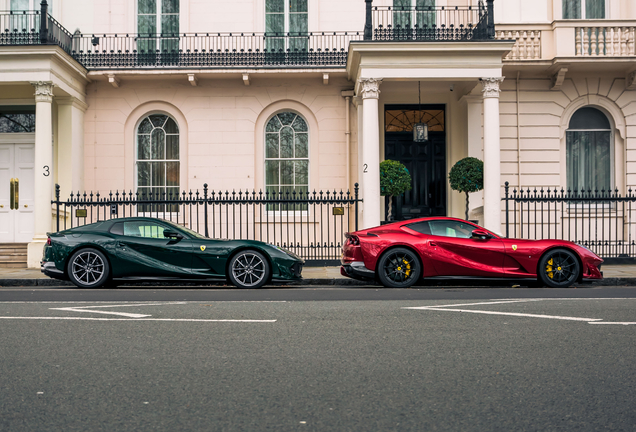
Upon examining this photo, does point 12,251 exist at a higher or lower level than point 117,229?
lower

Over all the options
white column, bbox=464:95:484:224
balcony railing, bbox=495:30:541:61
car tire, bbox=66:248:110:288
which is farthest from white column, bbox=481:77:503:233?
car tire, bbox=66:248:110:288

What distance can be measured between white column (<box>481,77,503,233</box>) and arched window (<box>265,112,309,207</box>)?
531cm

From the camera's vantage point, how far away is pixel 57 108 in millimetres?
18172

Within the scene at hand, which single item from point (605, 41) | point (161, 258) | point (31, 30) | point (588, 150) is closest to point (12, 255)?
point (31, 30)

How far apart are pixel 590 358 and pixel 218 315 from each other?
13.0 feet

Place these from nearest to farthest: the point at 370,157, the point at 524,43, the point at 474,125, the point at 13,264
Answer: the point at 370,157 < the point at 13,264 < the point at 524,43 < the point at 474,125

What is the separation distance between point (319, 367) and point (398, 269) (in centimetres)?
679

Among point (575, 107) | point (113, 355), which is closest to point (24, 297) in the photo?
point (113, 355)

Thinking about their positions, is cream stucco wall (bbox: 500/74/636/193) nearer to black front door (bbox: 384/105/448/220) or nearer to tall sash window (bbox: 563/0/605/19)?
tall sash window (bbox: 563/0/605/19)

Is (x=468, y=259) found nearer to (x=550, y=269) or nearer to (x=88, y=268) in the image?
(x=550, y=269)

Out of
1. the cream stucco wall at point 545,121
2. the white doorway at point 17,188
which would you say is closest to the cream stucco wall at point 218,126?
the white doorway at point 17,188

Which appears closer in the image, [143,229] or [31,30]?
[143,229]

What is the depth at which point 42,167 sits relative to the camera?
52.6ft

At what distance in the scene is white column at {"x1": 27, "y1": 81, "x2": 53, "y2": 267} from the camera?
52.5 ft
